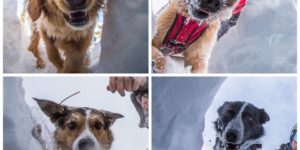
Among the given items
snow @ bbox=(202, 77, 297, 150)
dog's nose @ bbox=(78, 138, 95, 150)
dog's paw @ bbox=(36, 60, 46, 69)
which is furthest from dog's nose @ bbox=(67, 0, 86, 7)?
snow @ bbox=(202, 77, 297, 150)

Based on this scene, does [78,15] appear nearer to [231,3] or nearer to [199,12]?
[199,12]

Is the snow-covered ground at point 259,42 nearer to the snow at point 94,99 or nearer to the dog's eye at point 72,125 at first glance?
the snow at point 94,99

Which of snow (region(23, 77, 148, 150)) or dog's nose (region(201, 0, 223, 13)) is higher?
dog's nose (region(201, 0, 223, 13))

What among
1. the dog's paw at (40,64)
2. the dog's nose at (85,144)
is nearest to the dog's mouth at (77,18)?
the dog's paw at (40,64)

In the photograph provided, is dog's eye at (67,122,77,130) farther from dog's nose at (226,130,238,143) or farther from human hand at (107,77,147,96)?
dog's nose at (226,130,238,143)

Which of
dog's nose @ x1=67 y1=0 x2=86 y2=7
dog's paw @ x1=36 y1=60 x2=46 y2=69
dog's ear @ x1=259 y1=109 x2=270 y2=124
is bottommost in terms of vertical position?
dog's ear @ x1=259 y1=109 x2=270 y2=124

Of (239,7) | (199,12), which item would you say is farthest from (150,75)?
(239,7)

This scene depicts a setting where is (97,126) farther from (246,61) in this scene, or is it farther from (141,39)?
(246,61)
